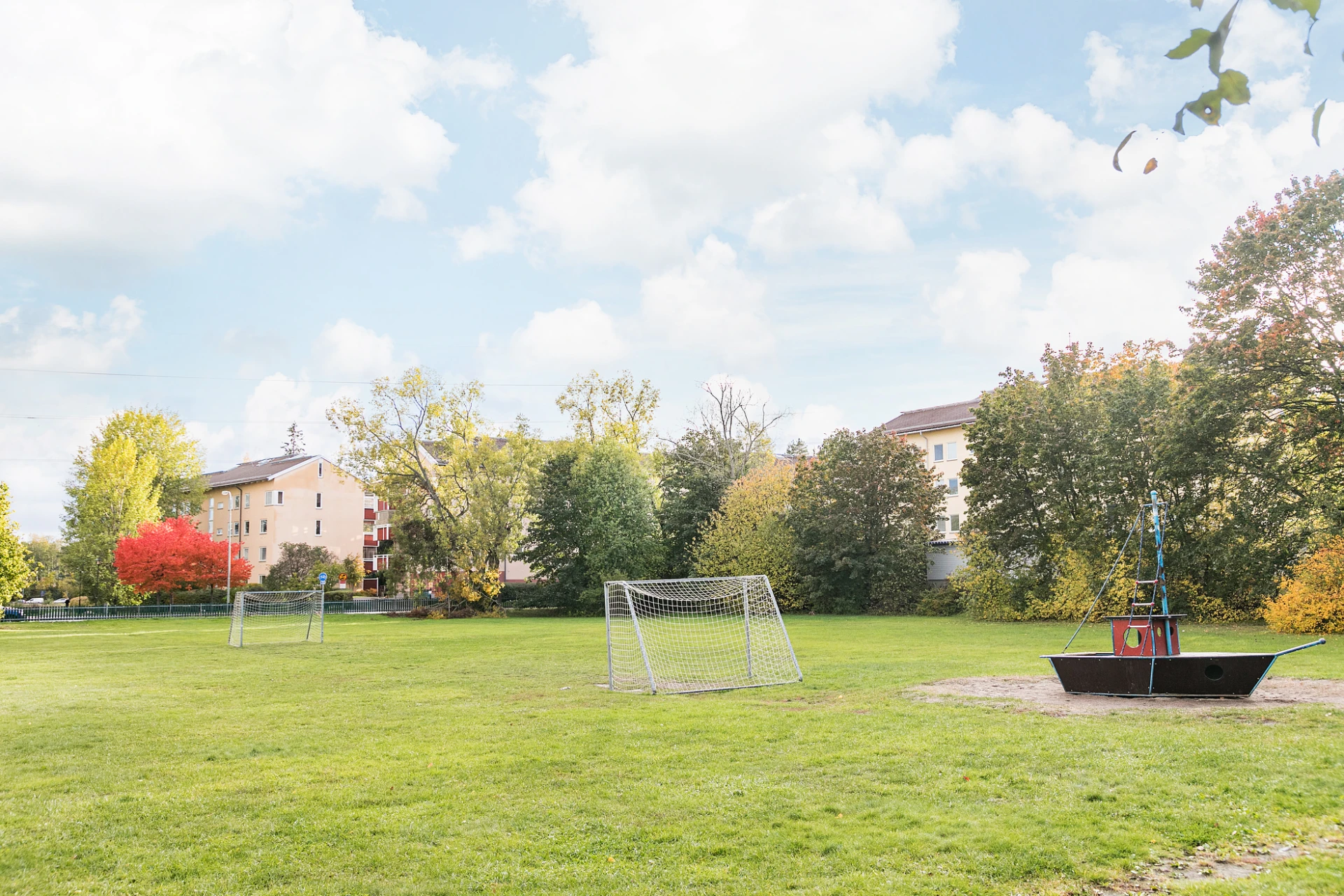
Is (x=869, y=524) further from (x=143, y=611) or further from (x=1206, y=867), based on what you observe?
(x=1206, y=867)

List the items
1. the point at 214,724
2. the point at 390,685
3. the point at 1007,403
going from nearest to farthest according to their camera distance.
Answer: the point at 214,724
the point at 390,685
the point at 1007,403

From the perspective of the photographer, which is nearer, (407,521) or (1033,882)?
(1033,882)

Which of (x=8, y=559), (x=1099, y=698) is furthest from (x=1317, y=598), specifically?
(x=8, y=559)

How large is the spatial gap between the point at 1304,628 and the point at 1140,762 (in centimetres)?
1935

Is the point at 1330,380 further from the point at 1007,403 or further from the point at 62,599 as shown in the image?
the point at 62,599

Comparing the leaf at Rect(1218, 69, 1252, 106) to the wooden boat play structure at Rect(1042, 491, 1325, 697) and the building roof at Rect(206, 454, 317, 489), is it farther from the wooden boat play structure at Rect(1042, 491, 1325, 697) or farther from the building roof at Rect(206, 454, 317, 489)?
the building roof at Rect(206, 454, 317, 489)

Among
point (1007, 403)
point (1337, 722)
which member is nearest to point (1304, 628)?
point (1007, 403)

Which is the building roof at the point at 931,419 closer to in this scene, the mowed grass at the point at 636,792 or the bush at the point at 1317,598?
the bush at the point at 1317,598

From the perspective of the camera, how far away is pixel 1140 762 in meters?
7.50

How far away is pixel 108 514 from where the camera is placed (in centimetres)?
5134

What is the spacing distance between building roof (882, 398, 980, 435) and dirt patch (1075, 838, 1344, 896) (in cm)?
5302

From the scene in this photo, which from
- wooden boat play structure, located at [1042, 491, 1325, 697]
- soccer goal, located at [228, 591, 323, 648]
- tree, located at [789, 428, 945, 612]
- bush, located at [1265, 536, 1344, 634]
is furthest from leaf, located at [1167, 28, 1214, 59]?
tree, located at [789, 428, 945, 612]

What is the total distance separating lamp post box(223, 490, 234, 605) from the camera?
47.9 metres

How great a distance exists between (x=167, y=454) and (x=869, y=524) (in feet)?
154
